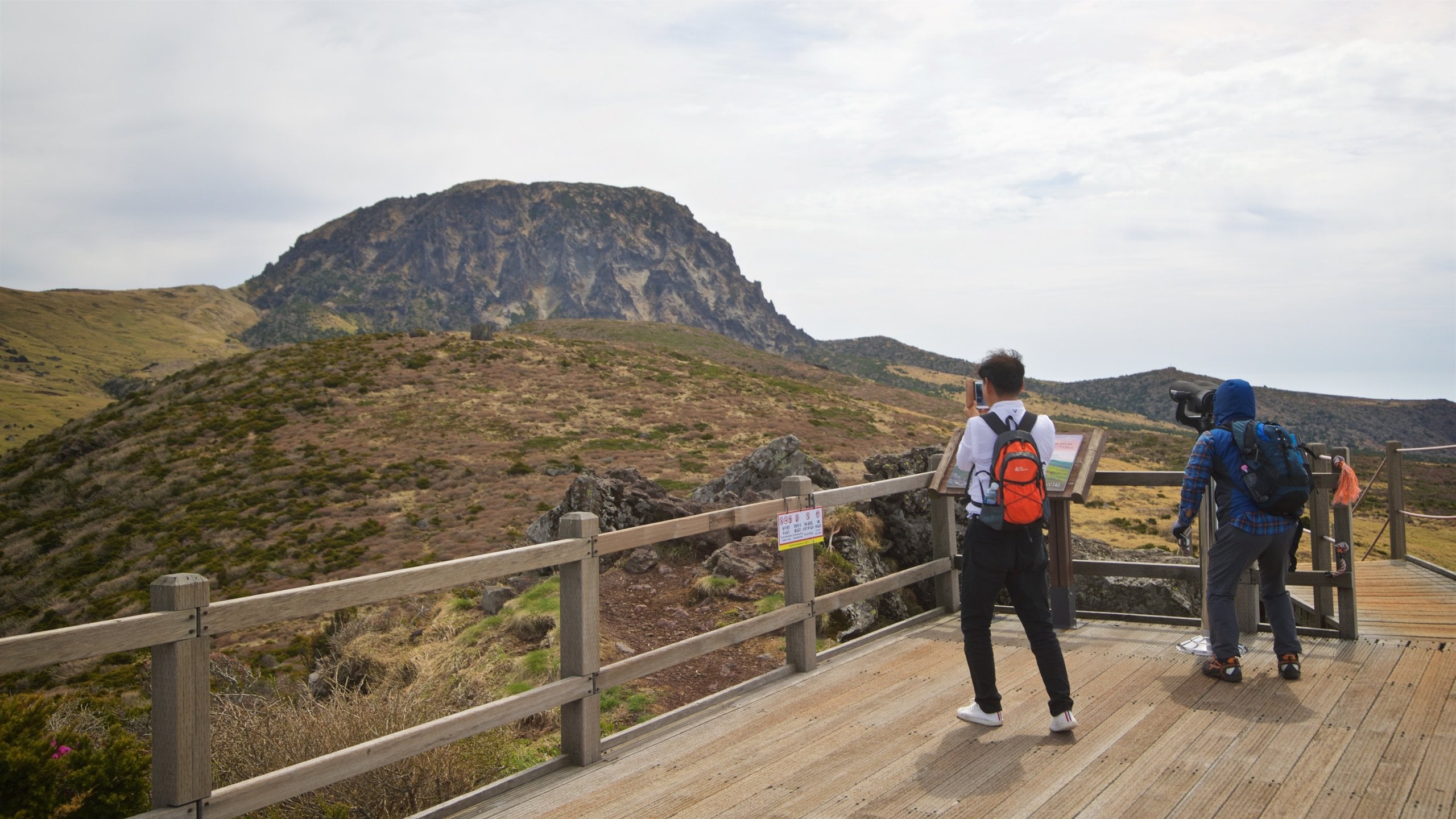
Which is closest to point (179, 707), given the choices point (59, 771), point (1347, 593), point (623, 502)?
point (59, 771)

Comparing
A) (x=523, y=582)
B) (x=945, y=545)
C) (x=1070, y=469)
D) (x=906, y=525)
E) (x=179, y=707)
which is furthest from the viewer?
(x=523, y=582)

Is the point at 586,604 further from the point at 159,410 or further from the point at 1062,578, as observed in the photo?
the point at 159,410

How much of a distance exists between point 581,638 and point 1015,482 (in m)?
2.31

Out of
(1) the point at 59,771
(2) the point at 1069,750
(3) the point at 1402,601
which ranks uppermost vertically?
(1) the point at 59,771

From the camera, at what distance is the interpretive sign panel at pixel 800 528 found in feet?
18.6

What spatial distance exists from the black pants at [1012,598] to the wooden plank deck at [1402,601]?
11.0 ft

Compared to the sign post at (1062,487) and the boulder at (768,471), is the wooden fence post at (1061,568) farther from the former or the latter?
the boulder at (768,471)

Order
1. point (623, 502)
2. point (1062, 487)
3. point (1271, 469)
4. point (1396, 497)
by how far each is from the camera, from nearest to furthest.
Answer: point (1271, 469) < point (1062, 487) < point (1396, 497) < point (623, 502)

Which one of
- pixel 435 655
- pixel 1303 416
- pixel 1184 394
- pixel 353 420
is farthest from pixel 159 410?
pixel 1303 416

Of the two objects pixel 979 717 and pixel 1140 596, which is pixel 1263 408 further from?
pixel 979 717

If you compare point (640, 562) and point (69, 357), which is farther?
point (69, 357)

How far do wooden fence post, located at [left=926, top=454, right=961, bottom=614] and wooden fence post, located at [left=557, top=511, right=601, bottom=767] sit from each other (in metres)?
3.44

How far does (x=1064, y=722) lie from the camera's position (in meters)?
4.52

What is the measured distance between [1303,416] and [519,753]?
15412cm
